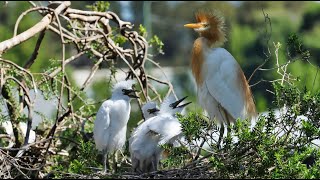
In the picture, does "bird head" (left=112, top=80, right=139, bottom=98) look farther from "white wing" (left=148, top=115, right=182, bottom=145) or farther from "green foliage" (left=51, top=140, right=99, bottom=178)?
"green foliage" (left=51, top=140, right=99, bottom=178)

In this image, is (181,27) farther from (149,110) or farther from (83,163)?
(83,163)

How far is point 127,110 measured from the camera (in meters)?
3.03

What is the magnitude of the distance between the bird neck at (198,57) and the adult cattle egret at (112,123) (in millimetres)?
414

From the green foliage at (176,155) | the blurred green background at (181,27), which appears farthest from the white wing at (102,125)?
the blurred green background at (181,27)

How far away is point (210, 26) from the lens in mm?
3307

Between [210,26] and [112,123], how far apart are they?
635 mm

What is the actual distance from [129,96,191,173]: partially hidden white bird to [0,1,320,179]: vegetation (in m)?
0.08

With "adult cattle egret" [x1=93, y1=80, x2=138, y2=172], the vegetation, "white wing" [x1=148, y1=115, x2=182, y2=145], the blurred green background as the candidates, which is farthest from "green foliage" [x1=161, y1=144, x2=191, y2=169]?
the blurred green background

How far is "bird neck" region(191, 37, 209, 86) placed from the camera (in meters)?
3.33

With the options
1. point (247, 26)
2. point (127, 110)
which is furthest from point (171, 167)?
point (247, 26)

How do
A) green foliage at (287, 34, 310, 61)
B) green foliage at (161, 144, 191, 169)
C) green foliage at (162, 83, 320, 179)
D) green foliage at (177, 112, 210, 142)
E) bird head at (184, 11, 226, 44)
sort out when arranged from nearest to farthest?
1. green foliage at (162, 83, 320, 179)
2. green foliage at (177, 112, 210, 142)
3. green foliage at (161, 144, 191, 169)
4. green foliage at (287, 34, 310, 61)
5. bird head at (184, 11, 226, 44)

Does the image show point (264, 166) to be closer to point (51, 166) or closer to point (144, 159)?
point (144, 159)

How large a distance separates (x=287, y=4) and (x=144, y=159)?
4.88 metres

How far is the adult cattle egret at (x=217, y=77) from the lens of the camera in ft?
10.5
